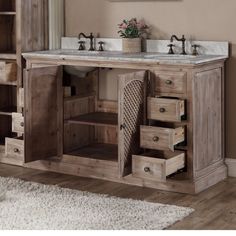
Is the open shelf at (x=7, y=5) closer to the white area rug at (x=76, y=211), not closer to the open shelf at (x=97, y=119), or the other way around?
the open shelf at (x=97, y=119)

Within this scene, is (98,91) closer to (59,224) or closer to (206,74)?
(206,74)

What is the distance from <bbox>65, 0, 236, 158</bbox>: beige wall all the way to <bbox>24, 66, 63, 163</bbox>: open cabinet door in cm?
61

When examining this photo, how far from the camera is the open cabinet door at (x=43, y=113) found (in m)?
4.39

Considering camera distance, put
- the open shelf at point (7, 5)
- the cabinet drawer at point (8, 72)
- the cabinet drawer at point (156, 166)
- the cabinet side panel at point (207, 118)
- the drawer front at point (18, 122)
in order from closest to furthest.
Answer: the cabinet drawer at point (156, 166) < the cabinet side panel at point (207, 118) < the drawer front at point (18, 122) < the cabinet drawer at point (8, 72) < the open shelf at point (7, 5)

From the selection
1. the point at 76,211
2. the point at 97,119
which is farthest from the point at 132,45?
the point at 76,211

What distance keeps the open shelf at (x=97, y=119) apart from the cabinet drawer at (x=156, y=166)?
1.21ft

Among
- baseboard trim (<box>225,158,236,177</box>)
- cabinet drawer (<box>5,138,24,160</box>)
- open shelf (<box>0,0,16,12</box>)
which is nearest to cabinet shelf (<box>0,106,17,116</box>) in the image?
cabinet drawer (<box>5,138,24,160</box>)

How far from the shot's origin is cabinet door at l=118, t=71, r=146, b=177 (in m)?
4.04

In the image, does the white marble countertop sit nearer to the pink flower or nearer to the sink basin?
the sink basin

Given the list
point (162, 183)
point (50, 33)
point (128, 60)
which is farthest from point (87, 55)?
point (162, 183)

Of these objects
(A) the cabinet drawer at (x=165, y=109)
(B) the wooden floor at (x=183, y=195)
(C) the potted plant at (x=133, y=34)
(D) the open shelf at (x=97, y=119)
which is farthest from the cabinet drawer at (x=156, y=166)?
(C) the potted plant at (x=133, y=34)

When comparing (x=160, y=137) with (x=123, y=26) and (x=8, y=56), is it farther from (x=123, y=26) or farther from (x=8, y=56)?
(x=8, y=56)

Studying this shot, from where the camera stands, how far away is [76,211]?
12.0 ft

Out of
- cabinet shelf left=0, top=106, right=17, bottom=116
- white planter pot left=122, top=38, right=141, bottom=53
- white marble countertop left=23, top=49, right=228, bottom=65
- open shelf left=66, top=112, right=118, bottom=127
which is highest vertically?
white planter pot left=122, top=38, right=141, bottom=53
